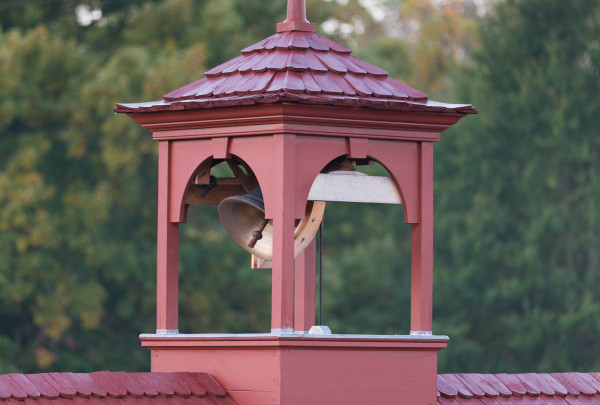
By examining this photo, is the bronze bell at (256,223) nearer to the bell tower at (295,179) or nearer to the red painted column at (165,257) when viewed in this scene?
the bell tower at (295,179)

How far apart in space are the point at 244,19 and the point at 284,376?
22.9 meters

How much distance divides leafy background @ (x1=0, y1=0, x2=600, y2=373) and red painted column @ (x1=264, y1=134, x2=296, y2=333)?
15970 millimetres

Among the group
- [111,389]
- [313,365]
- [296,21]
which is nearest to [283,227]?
[313,365]

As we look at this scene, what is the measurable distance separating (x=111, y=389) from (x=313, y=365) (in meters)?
1.09

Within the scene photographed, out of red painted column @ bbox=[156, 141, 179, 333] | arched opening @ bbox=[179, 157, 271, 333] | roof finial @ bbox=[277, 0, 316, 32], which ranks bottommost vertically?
arched opening @ bbox=[179, 157, 271, 333]

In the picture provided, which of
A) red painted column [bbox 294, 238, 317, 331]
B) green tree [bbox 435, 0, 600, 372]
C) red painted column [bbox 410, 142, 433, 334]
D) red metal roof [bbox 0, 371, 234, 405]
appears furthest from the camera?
green tree [bbox 435, 0, 600, 372]

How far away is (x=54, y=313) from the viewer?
80.2ft

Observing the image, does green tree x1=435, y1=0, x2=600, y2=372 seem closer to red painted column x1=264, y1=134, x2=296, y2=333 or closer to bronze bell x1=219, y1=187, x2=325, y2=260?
bronze bell x1=219, y1=187, x2=325, y2=260

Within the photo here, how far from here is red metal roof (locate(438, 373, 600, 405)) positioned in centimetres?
909

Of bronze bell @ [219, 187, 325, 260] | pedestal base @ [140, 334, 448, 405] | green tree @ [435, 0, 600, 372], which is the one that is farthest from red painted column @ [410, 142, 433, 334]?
green tree @ [435, 0, 600, 372]

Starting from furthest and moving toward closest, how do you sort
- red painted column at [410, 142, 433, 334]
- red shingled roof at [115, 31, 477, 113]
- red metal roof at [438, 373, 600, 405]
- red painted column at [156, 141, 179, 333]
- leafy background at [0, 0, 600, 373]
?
leafy background at [0, 0, 600, 373], red metal roof at [438, 373, 600, 405], red painted column at [156, 141, 179, 333], red painted column at [410, 142, 433, 334], red shingled roof at [115, 31, 477, 113]

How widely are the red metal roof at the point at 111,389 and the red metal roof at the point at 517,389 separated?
4.72ft

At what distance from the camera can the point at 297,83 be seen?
333 inches

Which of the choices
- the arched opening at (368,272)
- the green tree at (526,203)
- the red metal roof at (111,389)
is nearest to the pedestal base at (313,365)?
the red metal roof at (111,389)
